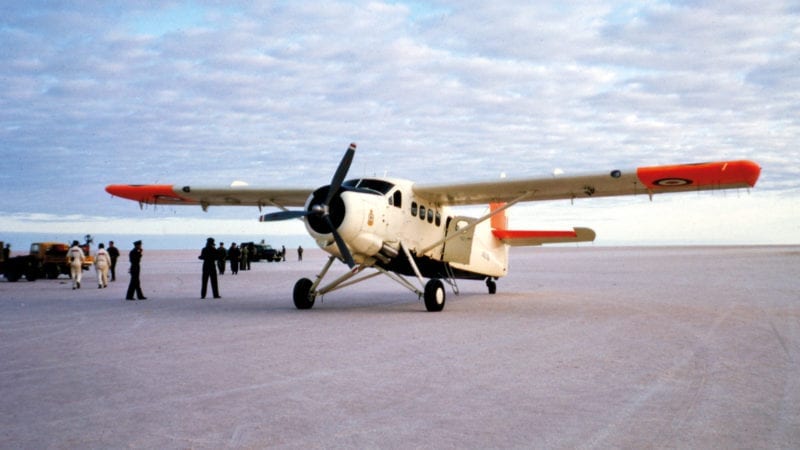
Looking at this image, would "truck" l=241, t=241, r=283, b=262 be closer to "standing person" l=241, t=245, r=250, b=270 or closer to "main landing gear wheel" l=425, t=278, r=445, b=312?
"standing person" l=241, t=245, r=250, b=270

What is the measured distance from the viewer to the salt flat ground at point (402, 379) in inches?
195

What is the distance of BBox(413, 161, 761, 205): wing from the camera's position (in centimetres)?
1334

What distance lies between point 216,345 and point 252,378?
265cm

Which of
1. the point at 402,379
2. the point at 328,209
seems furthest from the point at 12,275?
the point at 402,379

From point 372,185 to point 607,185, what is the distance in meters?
5.43

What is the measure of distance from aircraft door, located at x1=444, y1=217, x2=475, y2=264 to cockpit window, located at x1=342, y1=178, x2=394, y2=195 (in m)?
2.88

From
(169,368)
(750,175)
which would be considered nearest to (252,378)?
(169,368)

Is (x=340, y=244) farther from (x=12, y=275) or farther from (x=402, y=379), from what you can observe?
(x=12, y=275)

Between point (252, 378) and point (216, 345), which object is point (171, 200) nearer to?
point (216, 345)

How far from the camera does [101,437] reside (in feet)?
15.8

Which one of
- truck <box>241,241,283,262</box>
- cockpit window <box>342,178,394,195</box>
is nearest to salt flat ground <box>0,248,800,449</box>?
cockpit window <box>342,178,394,195</box>

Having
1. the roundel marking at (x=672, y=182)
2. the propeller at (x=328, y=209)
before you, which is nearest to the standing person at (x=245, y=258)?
the propeller at (x=328, y=209)

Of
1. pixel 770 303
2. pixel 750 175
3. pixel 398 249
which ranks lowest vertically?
pixel 770 303

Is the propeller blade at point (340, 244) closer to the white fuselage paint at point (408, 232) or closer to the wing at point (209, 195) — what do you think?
the white fuselage paint at point (408, 232)
